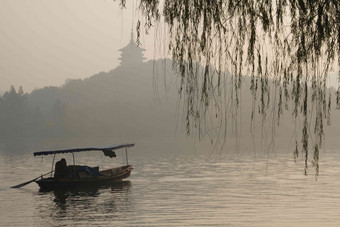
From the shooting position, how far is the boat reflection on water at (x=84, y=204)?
40.3 meters

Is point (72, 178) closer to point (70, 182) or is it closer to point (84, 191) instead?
point (70, 182)

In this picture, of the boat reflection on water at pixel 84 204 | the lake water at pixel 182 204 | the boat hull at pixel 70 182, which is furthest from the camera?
the boat hull at pixel 70 182

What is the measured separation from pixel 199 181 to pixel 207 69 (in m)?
65.6

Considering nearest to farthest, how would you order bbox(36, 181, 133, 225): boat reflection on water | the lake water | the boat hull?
the lake water, bbox(36, 181, 133, 225): boat reflection on water, the boat hull

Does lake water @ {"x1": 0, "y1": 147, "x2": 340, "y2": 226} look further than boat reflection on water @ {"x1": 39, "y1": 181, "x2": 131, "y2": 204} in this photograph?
No

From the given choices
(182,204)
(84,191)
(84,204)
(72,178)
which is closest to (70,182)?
(72,178)

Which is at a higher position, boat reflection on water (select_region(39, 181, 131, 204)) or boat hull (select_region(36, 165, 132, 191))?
boat hull (select_region(36, 165, 132, 191))

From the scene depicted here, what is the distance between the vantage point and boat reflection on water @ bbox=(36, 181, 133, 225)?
40.3 metres

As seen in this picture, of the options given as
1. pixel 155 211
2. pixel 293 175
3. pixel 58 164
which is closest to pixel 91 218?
pixel 155 211

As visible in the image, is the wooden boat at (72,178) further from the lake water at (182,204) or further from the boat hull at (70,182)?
the lake water at (182,204)

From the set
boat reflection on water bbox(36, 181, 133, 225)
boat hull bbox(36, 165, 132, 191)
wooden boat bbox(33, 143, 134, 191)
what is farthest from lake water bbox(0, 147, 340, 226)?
wooden boat bbox(33, 143, 134, 191)

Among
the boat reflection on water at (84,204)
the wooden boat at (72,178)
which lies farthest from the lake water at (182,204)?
the wooden boat at (72,178)

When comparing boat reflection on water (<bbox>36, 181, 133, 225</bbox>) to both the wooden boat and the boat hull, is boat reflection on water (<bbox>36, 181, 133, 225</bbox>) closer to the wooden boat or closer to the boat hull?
the boat hull

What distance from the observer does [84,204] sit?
4728 centimetres
